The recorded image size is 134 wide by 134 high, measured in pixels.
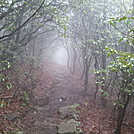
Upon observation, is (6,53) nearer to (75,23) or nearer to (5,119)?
(5,119)

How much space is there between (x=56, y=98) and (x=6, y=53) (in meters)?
4.68

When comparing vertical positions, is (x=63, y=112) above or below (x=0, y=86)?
below

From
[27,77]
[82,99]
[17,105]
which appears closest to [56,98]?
[82,99]

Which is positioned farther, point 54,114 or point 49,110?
point 49,110

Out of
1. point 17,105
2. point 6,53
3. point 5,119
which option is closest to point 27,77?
point 6,53

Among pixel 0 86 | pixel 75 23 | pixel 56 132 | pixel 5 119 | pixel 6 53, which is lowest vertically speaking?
pixel 56 132

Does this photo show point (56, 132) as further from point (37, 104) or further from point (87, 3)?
point (87, 3)

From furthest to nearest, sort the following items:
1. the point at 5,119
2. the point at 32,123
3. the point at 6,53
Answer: the point at 6,53, the point at 32,123, the point at 5,119

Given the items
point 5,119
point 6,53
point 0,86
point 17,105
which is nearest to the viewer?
point 5,119

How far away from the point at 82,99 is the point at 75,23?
323 inches

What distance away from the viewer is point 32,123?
6.91m

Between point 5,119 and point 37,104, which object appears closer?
point 5,119

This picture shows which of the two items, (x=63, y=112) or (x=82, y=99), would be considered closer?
(x=63, y=112)

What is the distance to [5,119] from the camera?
6.21 metres
